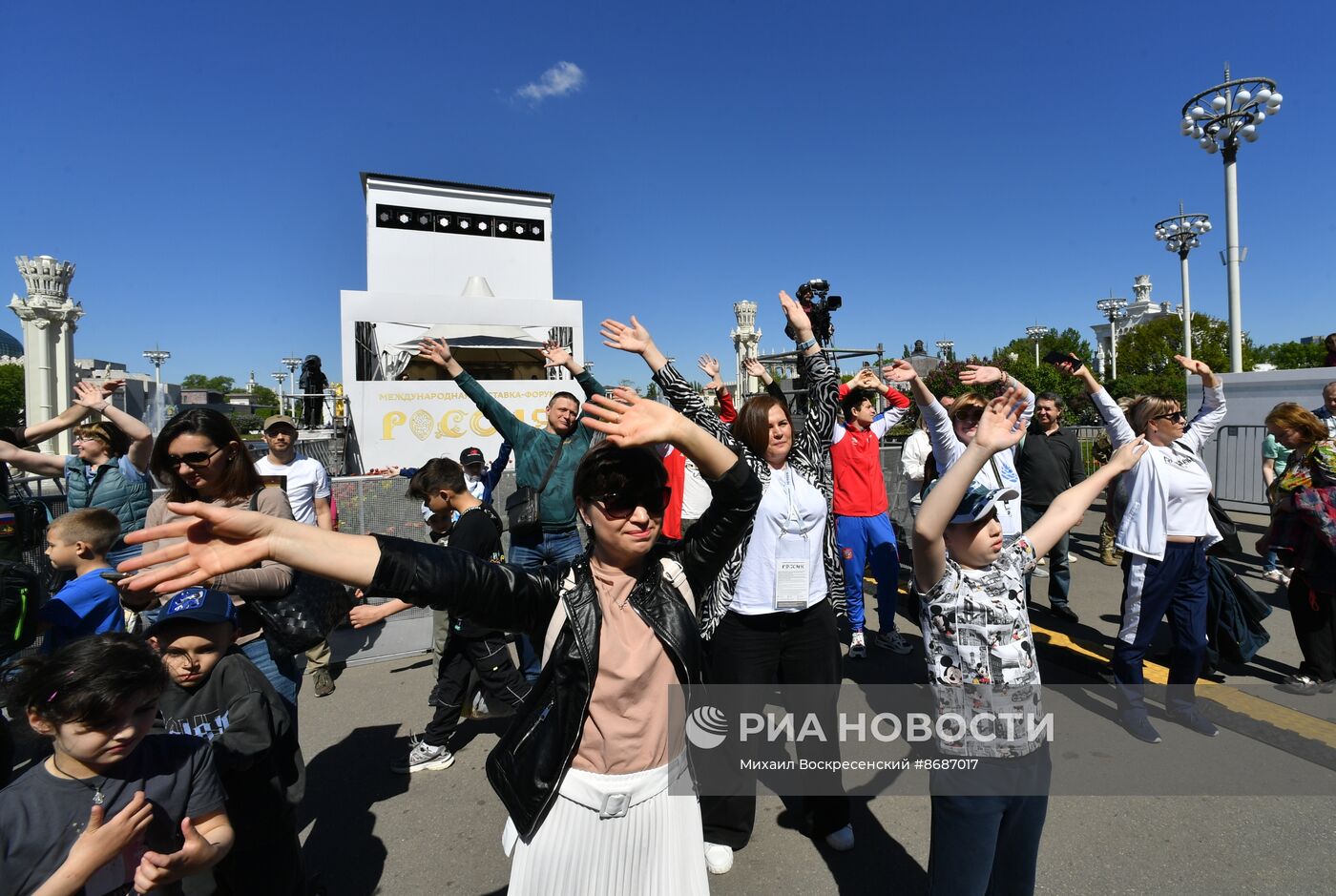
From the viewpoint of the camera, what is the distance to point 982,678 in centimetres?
211

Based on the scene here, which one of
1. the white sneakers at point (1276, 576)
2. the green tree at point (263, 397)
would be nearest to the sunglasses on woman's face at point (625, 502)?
the white sneakers at point (1276, 576)

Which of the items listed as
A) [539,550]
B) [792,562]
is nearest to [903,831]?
[792,562]

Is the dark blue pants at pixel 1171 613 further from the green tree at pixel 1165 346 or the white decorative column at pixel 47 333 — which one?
the green tree at pixel 1165 346

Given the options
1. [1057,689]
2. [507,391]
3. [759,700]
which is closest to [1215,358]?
[507,391]

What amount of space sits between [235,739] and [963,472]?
7.93ft

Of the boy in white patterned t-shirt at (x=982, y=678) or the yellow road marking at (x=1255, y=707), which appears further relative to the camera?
the yellow road marking at (x=1255, y=707)

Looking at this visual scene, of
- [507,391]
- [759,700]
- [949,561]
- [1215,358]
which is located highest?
[1215,358]

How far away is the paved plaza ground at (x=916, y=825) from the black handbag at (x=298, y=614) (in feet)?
4.02

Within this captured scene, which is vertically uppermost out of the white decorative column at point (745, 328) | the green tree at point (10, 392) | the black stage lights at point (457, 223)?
the white decorative column at point (745, 328)

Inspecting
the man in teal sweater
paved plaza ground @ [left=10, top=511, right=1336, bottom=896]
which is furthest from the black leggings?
the man in teal sweater

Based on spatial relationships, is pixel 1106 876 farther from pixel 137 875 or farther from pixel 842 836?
pixel 137 875

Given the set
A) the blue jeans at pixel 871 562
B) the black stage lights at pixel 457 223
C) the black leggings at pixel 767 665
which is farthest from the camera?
the black stage lights at pixel 457 223

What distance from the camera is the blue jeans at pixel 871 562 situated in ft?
17.7

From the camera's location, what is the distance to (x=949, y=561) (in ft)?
7.20
